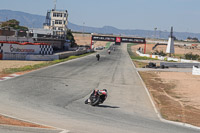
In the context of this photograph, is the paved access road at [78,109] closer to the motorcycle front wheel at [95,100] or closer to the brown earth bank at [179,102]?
the motorcycle front wheel at [95,100]

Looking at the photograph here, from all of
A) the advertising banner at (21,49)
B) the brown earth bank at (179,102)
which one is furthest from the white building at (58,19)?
the brown earth bank at (179,102)

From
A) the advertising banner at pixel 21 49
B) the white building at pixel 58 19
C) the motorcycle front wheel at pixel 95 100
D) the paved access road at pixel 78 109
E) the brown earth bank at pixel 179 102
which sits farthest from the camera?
the white building at pixel 58 19

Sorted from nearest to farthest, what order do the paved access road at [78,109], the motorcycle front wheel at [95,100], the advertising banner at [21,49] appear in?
the paved access road at [78,109] → the motorcycle front wheel at [95,100] → the advertising banner at [21,49]

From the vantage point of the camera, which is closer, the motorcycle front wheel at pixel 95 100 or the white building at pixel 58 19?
the motorcycle front wheel at pixel 95 100

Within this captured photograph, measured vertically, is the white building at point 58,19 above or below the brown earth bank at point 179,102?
above

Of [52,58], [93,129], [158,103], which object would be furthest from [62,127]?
[52,58]

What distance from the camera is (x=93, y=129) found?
10602 millimetres

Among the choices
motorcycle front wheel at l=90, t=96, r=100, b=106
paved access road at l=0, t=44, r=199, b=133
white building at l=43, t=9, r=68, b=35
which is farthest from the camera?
white building at l=43, t=9, r=68, b=35

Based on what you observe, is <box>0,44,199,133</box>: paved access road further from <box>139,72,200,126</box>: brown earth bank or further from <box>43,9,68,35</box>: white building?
<box>43,9,68,35</box>: white building

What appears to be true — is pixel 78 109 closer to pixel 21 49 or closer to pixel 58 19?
pixel 21 49

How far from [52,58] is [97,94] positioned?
105ft

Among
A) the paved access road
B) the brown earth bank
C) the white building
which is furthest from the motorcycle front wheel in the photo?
the white building

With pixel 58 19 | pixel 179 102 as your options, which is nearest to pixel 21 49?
pixel 179 102

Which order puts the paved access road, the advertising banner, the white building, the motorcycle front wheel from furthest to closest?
the white building → the advertising banner → the motorcycle front wheel → the paved access road
